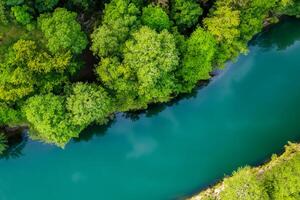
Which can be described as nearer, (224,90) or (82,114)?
(82,114)

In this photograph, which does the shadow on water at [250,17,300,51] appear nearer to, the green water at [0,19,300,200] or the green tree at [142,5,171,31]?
the green water at [0,19,300,200]

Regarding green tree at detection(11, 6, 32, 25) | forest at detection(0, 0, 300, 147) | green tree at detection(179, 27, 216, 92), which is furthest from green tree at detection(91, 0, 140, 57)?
green tree at detection(11, 6, 32, 25)

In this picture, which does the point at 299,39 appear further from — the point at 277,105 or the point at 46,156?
the point at 46,156

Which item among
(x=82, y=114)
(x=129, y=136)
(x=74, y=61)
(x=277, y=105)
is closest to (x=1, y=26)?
(x=74, y=61)

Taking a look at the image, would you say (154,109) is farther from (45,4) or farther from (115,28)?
(45,4)

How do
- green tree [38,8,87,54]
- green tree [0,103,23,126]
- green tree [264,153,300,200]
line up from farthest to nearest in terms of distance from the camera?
1. green tree [0,103,23,126]
2. green tree [264,153,300,200]
3. green tree [38,8,87,54]

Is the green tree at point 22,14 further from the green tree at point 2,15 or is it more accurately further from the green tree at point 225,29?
the green tree at point 225,29
